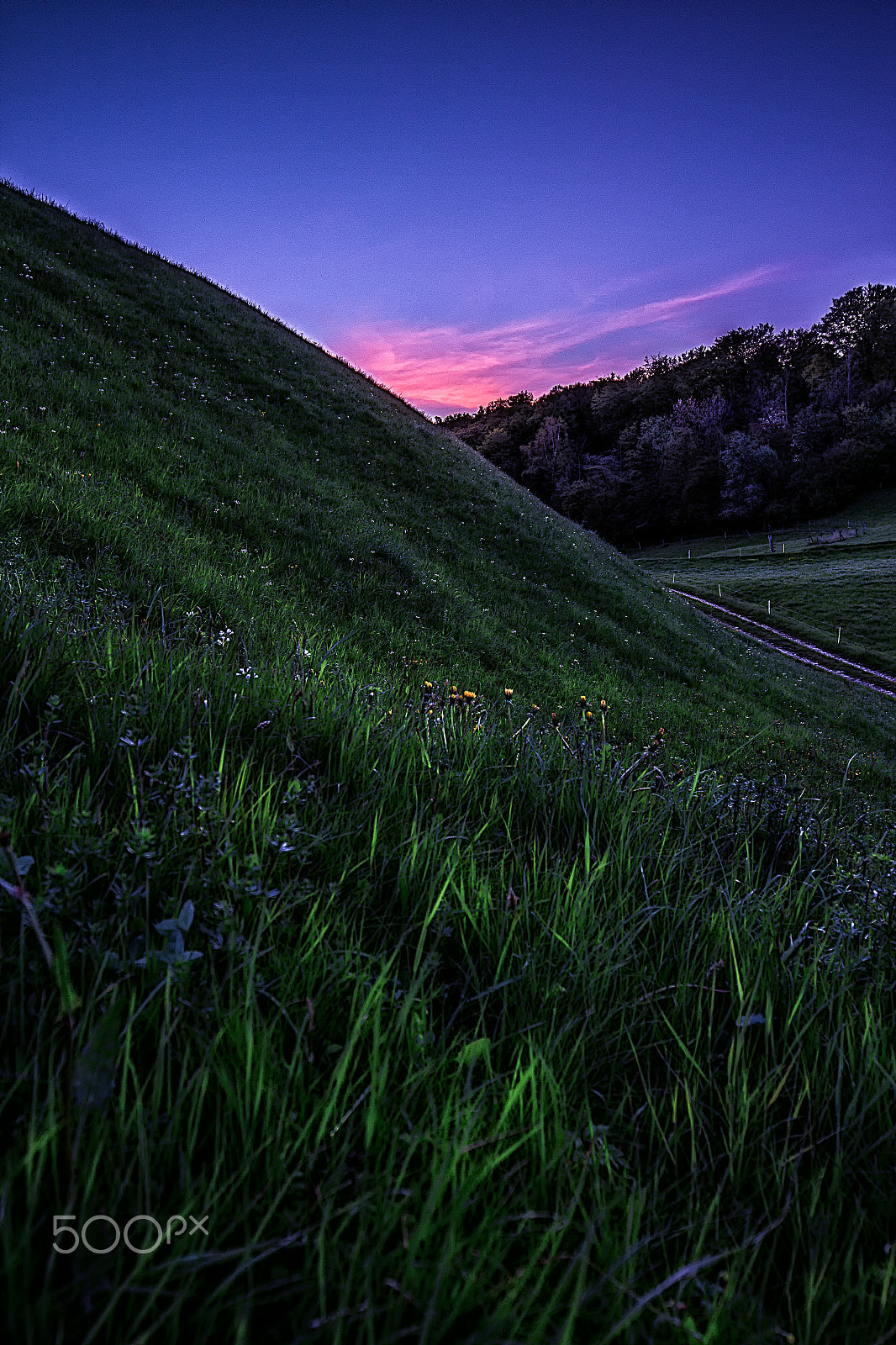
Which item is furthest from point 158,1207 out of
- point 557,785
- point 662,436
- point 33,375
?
point 662,436

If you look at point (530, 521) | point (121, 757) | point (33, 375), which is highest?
point (33, 375)

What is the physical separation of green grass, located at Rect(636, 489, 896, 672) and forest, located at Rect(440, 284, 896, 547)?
637 cm

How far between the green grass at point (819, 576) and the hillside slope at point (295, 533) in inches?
635

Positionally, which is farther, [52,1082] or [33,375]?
[33,375]

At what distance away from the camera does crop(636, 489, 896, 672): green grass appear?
37.0 metres

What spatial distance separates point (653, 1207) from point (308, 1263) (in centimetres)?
59

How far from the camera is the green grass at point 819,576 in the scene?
36969mm

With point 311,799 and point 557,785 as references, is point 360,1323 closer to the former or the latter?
point 311,799

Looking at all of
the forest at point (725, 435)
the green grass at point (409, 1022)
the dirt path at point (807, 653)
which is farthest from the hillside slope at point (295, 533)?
the forest at point (725, 435)

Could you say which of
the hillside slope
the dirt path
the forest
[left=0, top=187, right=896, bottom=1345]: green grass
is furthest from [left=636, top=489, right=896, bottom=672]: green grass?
[left=0, top=187, right=896, bottom=1345]: green grass

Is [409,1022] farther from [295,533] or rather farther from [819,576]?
[819,576]

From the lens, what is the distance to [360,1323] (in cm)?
77

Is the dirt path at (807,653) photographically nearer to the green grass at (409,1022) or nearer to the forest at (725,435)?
the green grass at (409,1022)

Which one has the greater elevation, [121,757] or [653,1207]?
[121,757]
